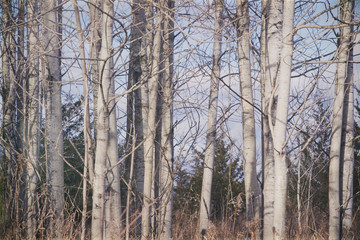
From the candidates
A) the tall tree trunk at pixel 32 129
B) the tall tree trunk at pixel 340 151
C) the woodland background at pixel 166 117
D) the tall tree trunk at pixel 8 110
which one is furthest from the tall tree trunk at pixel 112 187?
the tall tree trunk at pixel 340 151

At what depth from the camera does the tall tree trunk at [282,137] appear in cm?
367

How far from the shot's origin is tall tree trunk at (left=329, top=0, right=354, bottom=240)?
5.96 m

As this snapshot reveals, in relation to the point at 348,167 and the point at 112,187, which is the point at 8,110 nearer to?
the point at 112,187

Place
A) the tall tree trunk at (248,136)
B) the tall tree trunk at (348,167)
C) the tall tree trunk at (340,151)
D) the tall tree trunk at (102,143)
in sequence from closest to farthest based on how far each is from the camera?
1. the tall tree trunk at (102,143)
2. the tall tree trunk at (248,136)
3. the tall tree trunk at (340,151)
4. the tall tree trunk at (348,167)

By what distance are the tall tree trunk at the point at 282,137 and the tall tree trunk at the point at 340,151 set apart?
2.35 m

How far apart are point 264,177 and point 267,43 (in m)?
1.55

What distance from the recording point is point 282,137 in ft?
12.3

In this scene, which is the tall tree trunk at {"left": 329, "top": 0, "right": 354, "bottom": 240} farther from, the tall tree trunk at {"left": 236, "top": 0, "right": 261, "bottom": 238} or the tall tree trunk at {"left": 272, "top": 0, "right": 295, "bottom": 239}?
the tall tree trunk at {"left": 272, "top": 0, "right": 295, "bottom": 239}

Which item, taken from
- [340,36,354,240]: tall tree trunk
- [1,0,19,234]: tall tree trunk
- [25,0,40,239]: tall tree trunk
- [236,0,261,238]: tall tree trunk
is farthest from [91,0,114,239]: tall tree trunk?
[340,36,354,240]: tall tree trunk

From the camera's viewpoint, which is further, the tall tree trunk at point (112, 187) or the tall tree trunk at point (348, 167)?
the tall tree trunk at point (348, 167)

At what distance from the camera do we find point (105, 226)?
410 centimetres

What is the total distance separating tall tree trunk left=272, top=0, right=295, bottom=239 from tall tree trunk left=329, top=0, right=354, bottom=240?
2.35m

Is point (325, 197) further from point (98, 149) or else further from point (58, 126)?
point (98, 149)

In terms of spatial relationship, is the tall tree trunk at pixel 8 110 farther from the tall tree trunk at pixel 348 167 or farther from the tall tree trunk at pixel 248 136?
the tall tree trunk at pixel 348 167
